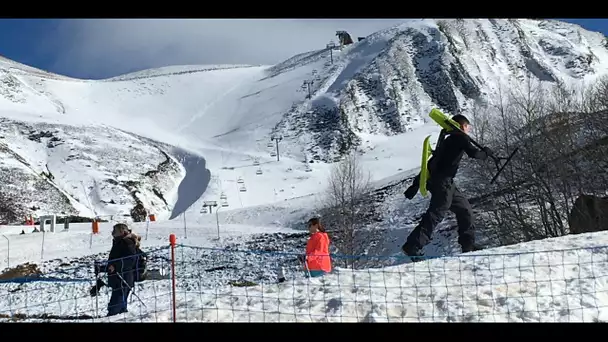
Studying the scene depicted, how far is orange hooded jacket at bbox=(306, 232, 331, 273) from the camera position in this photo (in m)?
10.5

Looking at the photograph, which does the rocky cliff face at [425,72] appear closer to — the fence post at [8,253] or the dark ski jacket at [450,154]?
the fence post at [8,253]

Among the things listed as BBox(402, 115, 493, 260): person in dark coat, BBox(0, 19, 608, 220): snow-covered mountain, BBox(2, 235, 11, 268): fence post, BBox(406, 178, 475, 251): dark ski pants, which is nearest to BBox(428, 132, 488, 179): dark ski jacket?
BBox(402, 115, 493, 260): person in dark coat

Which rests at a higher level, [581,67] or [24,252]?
[581,67]

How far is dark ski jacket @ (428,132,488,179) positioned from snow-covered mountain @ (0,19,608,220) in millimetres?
43150

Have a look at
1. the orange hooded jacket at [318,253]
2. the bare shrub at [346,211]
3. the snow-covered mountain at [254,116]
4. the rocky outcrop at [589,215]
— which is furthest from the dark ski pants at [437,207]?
the snow-covered mountain at [254,116]

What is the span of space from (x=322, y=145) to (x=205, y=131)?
1848 cm

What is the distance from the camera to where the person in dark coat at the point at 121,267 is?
1002 cm

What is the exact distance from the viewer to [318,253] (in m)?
10.5

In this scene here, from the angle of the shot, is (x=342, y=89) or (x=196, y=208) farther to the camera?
(x=342, y=89)

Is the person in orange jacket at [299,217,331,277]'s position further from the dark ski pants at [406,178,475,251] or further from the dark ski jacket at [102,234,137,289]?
the dark ski jacket at [102,234,137,289]

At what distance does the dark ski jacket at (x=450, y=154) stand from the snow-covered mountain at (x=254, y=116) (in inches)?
1699
